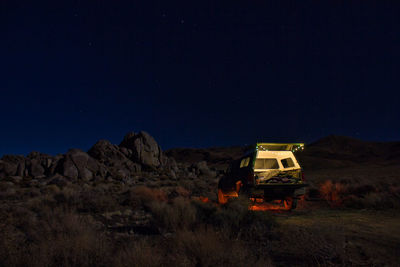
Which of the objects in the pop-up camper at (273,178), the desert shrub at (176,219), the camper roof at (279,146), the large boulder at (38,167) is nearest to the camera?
the desert shrub at (176,219)

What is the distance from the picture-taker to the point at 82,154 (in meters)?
30.2

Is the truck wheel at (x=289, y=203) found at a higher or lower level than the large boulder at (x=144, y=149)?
lower

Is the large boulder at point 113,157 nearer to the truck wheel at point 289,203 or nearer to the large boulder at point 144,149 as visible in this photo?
the large boulder at point 144,149

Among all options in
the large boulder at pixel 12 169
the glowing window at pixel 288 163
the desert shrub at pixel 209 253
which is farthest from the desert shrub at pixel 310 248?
the large boulder at pixel 12 169

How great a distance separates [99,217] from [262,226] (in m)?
5.89

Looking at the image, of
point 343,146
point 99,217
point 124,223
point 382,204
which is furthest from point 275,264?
point 343,146

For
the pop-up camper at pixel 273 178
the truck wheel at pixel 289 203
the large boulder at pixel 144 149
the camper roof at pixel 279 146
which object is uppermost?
the large boulder at pixel 144 149

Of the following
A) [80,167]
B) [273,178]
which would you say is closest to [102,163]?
[80,167]

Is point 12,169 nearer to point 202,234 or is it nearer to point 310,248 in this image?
point 202,234

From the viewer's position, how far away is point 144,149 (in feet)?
132

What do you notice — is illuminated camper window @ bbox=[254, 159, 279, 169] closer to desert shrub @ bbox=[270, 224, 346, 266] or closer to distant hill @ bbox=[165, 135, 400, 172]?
desert shrub @ bbox=[270, 224, 346, 266]

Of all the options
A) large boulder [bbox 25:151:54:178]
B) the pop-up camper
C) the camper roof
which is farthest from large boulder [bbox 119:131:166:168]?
the camper roof

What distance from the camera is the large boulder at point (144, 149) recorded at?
3922 centimetres

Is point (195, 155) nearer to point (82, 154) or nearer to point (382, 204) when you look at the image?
point (82, 154)
